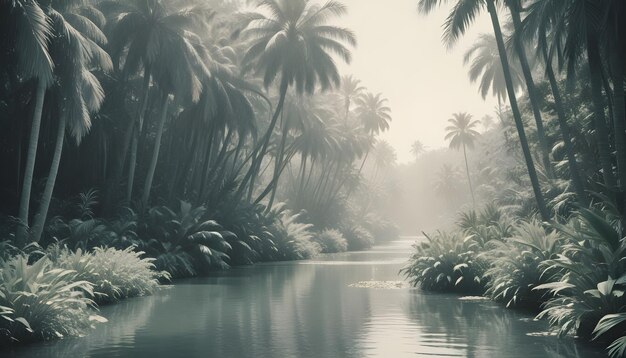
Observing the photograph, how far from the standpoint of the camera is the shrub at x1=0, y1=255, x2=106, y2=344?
10031 mm

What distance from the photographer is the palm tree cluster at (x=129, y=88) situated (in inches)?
722

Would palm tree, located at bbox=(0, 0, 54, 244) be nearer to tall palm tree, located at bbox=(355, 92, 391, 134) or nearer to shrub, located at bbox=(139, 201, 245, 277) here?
shrub, located at bbox=(139, 201, 245, 277)

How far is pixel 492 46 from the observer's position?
164ft

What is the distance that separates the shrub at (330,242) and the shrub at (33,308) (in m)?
36.5

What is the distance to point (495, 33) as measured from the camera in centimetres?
2083

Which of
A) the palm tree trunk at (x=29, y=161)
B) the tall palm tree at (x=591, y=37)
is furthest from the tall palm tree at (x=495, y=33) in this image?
the palm tree trunk at (x=29, y=161)

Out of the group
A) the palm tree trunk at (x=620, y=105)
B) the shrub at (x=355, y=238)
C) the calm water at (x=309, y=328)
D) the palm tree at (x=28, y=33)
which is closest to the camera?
the calm water at (x=309, y=328)

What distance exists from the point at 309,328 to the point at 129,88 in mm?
19999

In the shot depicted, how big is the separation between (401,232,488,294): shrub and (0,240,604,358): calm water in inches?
32.3

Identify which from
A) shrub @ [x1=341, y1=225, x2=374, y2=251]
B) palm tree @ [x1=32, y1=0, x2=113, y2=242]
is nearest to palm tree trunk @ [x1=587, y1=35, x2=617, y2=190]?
palm tree @ [x1=32, y1=0, x2=113, y2=242]

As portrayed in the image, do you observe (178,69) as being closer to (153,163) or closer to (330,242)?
(153,163)

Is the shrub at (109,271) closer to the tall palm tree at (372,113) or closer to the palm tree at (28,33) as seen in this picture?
the palm tree at (28,33)

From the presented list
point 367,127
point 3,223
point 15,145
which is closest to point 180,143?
point 15,145

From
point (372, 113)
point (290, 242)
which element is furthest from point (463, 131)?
point (290, 242)
